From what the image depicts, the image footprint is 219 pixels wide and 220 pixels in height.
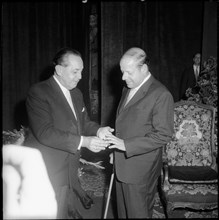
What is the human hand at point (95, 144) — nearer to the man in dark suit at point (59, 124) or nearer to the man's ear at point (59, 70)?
the man in dark suit at point (59, 124)

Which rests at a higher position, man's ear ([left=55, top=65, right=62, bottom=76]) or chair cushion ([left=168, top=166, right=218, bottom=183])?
man's ear ([left=55, top=65, right=62, bottom=76])

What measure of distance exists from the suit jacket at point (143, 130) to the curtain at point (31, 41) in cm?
378

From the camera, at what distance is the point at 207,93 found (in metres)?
3.37

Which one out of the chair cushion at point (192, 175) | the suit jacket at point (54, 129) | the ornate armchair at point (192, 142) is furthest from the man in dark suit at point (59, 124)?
the ornate armchair at point (192, 142)

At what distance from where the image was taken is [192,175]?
2.78 metres

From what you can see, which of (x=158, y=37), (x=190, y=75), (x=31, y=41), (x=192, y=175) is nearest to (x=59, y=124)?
(x=192, y=175)

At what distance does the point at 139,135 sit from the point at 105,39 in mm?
3383

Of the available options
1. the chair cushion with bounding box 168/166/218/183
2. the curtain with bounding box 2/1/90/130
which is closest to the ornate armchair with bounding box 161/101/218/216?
the chair cushion with bounding box 168/166/218/183

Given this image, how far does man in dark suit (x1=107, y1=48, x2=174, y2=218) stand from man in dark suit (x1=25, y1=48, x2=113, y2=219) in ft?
0.86

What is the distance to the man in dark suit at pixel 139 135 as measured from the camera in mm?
2006

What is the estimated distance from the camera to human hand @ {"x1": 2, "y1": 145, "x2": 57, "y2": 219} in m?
1.20

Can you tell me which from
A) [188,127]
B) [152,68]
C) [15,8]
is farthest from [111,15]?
[188,127]

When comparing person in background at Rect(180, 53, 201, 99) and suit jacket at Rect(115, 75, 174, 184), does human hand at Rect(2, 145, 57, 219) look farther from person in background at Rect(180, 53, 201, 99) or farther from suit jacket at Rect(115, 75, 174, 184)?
person in background at Rect(180, 53, 201, 99)

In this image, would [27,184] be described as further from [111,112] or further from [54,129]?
[111,112]
